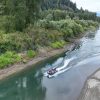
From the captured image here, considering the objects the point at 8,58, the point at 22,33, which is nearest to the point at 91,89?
the point at 8,58

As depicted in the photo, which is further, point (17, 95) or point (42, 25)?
point (42, 25)

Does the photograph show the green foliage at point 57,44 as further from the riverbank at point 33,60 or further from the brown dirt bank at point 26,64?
the brown dirt bank at point 26,64

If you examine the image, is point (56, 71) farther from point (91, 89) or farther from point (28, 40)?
point (28, 40)

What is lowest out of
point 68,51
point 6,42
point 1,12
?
point 68,51

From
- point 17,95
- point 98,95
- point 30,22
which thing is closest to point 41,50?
point 30,22

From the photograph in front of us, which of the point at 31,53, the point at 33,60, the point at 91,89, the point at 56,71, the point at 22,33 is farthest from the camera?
the point at 22,33

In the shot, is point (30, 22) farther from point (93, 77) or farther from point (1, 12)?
point (93, 77)

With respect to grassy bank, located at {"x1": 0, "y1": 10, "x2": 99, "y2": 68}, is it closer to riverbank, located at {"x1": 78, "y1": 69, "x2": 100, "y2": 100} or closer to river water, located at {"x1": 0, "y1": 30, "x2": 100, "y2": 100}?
river water, located at {"x1": 0, "y1": 30, "x2": 100, "y2": 100}
